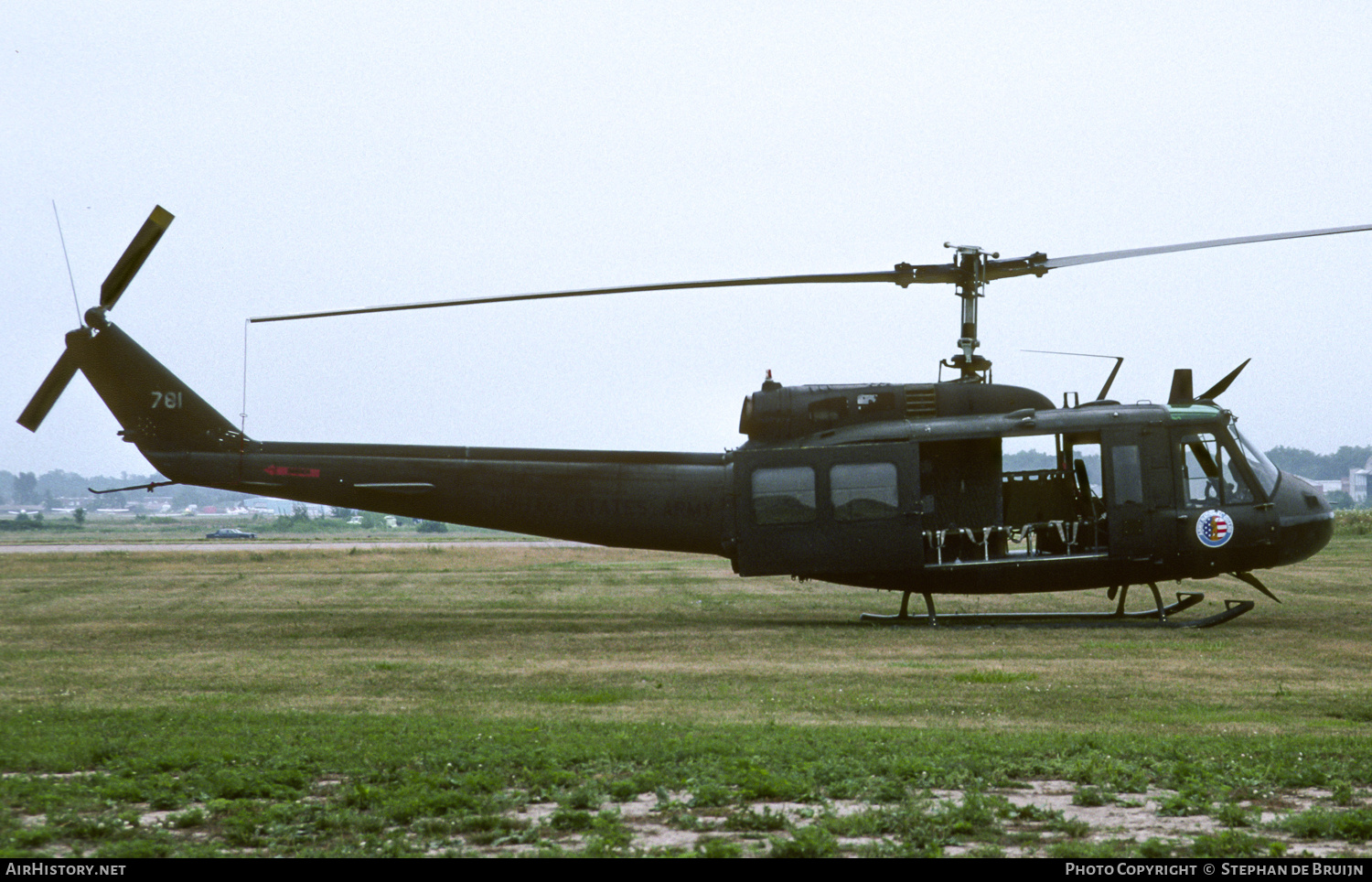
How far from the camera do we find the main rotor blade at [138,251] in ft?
54.7

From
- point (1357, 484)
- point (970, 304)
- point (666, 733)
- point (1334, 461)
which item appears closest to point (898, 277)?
point (970, 304)

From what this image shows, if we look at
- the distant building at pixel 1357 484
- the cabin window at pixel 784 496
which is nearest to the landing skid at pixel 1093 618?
the cabin window at pixel 784 496

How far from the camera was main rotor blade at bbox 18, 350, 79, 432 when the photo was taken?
16.9 meters

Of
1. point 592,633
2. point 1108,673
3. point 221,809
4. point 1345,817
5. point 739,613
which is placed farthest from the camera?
point 739,613

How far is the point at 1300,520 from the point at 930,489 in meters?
4.68

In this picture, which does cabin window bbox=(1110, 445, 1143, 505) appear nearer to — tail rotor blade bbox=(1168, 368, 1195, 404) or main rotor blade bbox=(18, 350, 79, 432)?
tail rotor blade bbox=(1168, 368, 1195, 404)

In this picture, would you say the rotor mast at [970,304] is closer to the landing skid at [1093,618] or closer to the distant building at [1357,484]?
the landing skid at [1093,618]

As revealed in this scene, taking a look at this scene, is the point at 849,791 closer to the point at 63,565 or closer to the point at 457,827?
the point at 457,827

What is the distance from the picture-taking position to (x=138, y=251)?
54.9 ft

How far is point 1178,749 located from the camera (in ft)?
23.3

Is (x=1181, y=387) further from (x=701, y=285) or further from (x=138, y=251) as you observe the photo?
(x=138, y=251)

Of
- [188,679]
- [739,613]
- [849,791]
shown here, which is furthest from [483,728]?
Answer: [739,613]

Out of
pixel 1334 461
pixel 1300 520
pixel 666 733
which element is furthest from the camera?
pixel 1334 461

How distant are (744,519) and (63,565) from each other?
79.6ft
